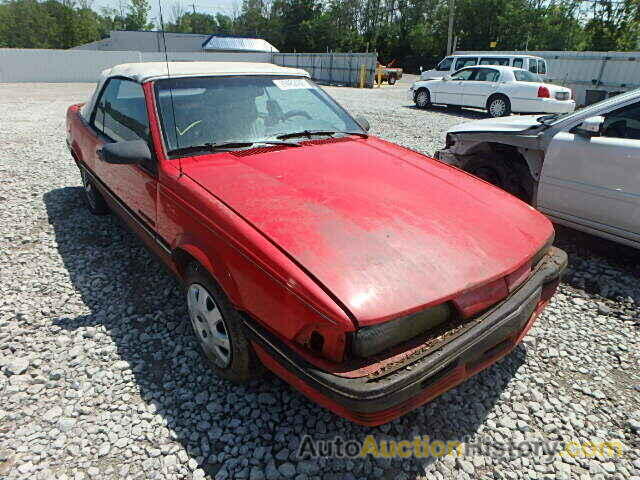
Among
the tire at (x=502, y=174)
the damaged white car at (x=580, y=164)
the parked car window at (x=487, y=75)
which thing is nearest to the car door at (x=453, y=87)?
the parked car window at (x=487, y=75)

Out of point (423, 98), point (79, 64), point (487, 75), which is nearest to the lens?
point (487, 75)

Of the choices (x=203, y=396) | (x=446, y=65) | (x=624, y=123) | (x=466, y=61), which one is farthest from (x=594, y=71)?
(x=203, y=396)

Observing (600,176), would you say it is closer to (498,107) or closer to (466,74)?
(498,107)

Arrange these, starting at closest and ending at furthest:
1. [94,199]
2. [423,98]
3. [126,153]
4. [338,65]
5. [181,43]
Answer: [126,153] → [94,199] → [423,98] → [338,65] → [181,43]

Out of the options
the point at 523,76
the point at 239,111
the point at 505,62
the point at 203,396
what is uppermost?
the point at 505,62

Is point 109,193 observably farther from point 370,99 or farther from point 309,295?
point 370,99

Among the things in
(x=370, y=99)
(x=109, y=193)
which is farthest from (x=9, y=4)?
(x=109, y=193)

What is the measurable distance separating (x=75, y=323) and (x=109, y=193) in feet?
3.91

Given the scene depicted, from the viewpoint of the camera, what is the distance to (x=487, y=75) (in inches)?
481

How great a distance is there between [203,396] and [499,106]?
11.9m

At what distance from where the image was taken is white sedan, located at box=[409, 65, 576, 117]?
10.9m

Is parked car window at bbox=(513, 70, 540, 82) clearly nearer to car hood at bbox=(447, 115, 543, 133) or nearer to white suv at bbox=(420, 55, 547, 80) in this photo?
white suv at bbox=(420, 55, 547, 80)

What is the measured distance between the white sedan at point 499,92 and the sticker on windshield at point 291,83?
967 centimetres

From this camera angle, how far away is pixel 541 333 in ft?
9.30
